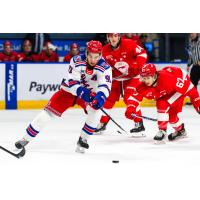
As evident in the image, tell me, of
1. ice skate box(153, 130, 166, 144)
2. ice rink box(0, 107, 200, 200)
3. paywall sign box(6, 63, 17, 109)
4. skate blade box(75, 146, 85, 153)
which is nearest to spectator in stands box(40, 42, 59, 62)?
paywall sign box(6, 63, 17, 109)

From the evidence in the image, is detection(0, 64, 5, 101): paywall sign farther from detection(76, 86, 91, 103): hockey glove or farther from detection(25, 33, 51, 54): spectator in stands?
detection(76, 86, 91, 103): hockey glove

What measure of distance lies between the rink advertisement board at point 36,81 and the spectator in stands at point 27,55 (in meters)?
0.30

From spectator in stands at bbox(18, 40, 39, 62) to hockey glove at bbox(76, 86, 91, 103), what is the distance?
4.37 m

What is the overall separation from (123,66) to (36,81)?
9.51 feet

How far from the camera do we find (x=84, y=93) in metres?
4.57

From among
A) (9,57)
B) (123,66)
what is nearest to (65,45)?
(9,57)

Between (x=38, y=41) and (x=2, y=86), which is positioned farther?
(x=38, y=41)

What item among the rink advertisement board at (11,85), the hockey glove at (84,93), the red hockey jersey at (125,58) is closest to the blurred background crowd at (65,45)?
the rink advertisement board at (11,85)

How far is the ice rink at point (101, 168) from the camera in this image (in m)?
3.31

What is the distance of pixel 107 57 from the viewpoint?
591 cm

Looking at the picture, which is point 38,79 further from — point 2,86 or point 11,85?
point 2,86

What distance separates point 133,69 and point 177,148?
1.21 meters

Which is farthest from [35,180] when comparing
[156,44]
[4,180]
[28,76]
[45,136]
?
[156,44]

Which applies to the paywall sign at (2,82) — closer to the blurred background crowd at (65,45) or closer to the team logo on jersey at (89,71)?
the blurred background crowd at (65,45)
